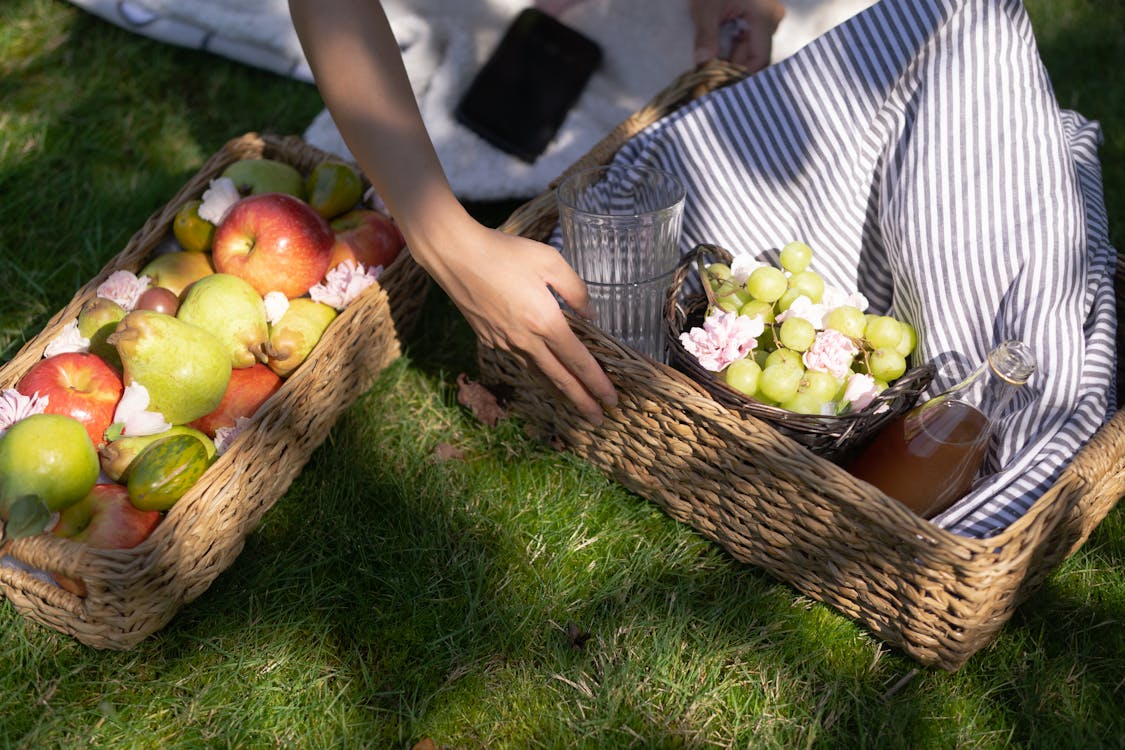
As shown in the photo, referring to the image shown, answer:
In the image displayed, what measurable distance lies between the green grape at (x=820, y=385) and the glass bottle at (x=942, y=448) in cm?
16

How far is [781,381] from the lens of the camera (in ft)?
5.33

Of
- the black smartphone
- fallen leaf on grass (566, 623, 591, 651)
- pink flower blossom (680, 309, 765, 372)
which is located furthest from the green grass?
the black smartphone

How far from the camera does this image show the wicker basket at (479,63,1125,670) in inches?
57.4

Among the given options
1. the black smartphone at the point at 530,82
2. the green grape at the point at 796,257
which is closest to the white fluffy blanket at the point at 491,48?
the black smartphone at the point at 530,82

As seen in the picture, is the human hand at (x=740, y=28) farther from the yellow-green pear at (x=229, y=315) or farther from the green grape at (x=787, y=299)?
the yellow-green pear at (x=229, y=315)

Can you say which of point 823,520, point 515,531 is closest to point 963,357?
point 823,520

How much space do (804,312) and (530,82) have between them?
4.67 feet

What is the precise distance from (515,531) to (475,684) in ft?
1.08

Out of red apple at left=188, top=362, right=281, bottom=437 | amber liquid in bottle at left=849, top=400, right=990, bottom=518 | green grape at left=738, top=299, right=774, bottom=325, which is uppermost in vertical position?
green grape at left=738, top=299, right=774, bottom=325

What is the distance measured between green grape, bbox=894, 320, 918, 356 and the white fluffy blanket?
3.89ft

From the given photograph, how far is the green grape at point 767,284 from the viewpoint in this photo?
1726mm

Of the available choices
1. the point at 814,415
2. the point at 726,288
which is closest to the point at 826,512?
the point at 814,415

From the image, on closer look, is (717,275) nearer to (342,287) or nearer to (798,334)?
(798,334)

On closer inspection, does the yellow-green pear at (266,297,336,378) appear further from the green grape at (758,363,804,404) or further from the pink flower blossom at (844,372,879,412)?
the pink flower blossom at (844,372,879,412)
